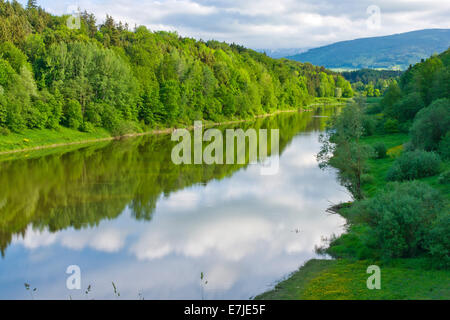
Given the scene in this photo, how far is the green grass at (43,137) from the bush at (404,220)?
4369 cm

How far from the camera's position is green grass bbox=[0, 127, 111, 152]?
4885cm

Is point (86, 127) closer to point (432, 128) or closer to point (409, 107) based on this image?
point (432, 128)

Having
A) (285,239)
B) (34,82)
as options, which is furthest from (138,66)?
(285,239)

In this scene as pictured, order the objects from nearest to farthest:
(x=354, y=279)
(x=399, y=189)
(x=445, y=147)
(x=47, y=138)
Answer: (x=354, y=279) → (x=399, y=189) → (x=445, y=147) → (x=47, y=138)

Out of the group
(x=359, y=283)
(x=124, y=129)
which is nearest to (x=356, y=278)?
(x=359, y=283)

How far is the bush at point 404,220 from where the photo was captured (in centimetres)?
1568

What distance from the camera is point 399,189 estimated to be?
1739 centimetres

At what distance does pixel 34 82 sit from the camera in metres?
55.6

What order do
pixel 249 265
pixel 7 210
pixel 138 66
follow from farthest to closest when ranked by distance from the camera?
pixel 138 66, pixel 7 210, pixel 249 265

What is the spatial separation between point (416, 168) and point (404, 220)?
48.5ft

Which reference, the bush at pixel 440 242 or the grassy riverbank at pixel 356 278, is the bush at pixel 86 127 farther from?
the bush at pixel 440 242

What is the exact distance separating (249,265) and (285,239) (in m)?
3.81

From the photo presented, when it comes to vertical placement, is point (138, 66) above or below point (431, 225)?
above
